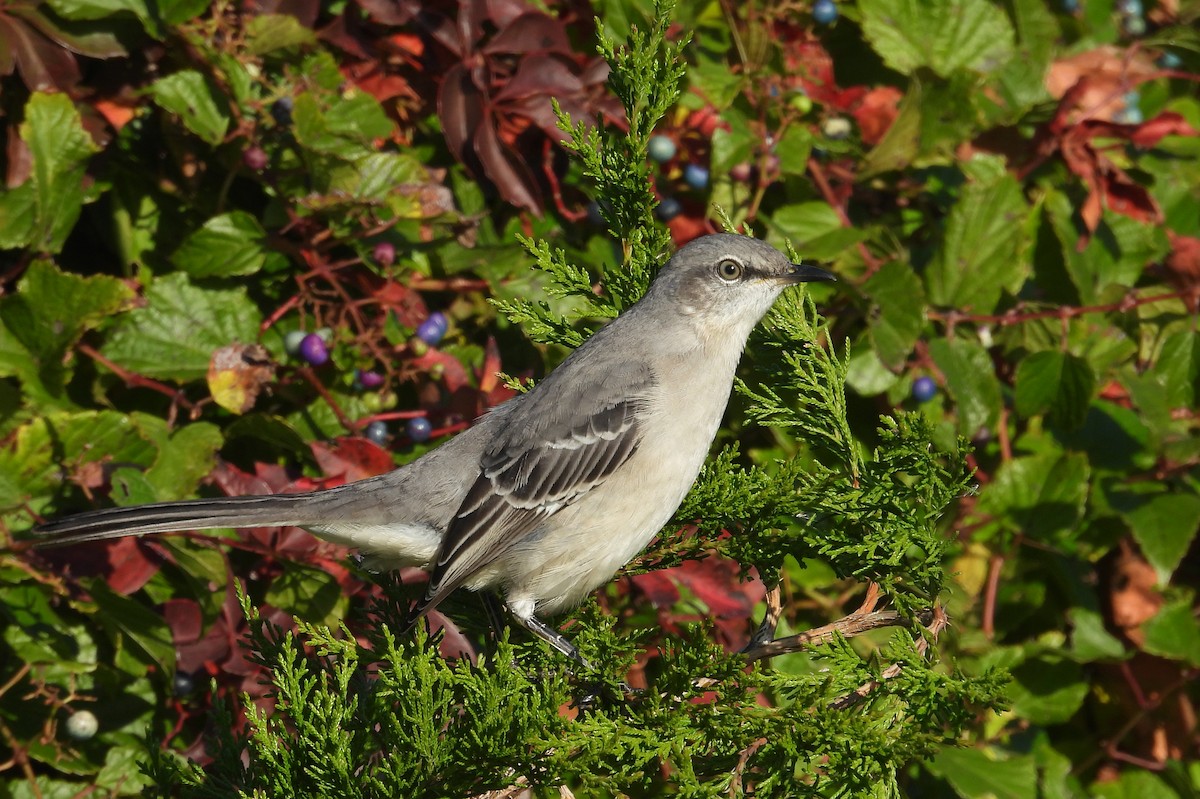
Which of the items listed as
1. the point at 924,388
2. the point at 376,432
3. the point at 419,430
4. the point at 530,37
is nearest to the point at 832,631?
the point at 419,430

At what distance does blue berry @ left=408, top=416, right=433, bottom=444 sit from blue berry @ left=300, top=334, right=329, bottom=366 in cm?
38

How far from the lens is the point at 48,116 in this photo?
3602mm

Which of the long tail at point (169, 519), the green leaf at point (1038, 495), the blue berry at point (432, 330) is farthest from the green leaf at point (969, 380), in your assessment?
the long tail at point (169, 519)

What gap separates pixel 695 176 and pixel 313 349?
166cm

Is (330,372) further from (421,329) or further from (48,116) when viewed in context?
(48,116)

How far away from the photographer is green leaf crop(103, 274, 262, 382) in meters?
3.81

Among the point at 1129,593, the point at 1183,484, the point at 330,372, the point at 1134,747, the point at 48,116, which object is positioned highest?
the point at 48,116

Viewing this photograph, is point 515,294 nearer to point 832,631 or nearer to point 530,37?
point 530,37

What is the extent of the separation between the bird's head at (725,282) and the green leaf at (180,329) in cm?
154

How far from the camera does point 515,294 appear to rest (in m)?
4.16

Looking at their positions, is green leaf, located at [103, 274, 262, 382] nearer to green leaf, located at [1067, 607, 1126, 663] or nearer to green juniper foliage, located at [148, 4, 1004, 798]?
green juniper foliage, located at [148, 4, 1004, 798]

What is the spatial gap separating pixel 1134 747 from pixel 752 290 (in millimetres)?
3356

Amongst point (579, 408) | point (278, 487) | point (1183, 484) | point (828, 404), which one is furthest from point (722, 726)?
point (1183, 484)

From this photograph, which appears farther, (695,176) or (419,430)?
(695,176)
